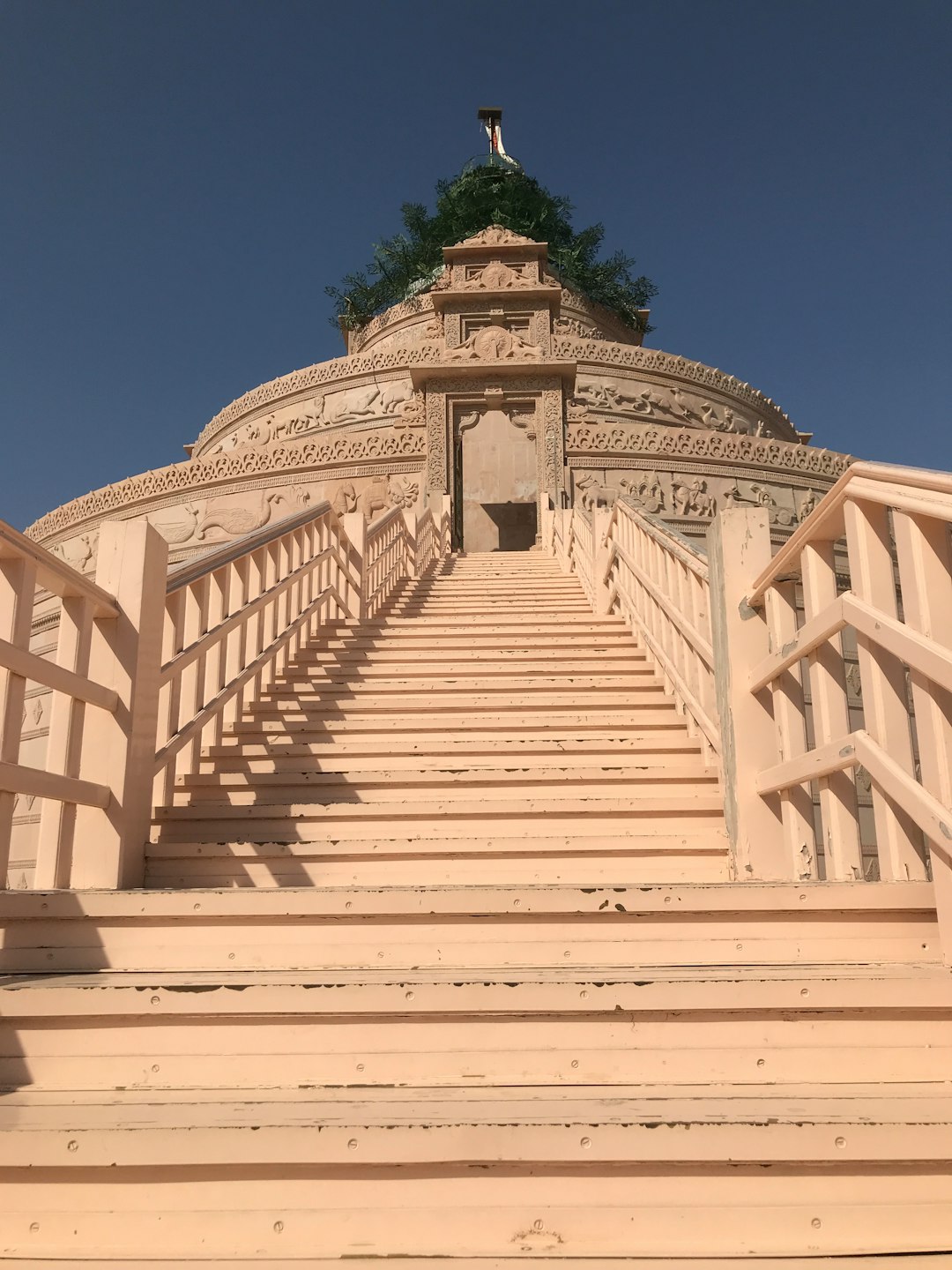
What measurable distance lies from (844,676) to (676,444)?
530 inches

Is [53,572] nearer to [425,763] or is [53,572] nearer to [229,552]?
[229,552]

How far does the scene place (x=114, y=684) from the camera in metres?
3.54

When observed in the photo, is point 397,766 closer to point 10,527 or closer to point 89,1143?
point 10,527

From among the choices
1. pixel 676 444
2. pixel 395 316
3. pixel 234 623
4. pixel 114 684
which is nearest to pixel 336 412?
pixel 395 316

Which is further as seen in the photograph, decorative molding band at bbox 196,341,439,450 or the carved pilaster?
decorative molding band at bbox 196,341,439,450

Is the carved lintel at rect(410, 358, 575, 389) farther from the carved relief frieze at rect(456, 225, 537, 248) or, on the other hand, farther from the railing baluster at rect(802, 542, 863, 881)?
the railing baluster at rect(802, 542, 863, 881)

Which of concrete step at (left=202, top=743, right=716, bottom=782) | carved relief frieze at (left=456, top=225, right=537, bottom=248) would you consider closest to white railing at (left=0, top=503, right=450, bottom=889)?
concrete step at (left=202, top=743, right=716, bottom=782)

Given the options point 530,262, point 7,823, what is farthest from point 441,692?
point 530,262

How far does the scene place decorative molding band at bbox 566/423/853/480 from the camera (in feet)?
51.6

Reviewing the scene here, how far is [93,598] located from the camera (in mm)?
3453

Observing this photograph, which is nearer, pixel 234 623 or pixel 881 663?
pixel 881 663

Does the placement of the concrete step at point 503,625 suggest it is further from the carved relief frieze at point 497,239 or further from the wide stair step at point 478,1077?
the carved relief frieze at point 497,239

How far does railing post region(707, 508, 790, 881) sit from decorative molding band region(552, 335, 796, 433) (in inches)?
656

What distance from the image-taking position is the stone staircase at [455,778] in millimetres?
3908
